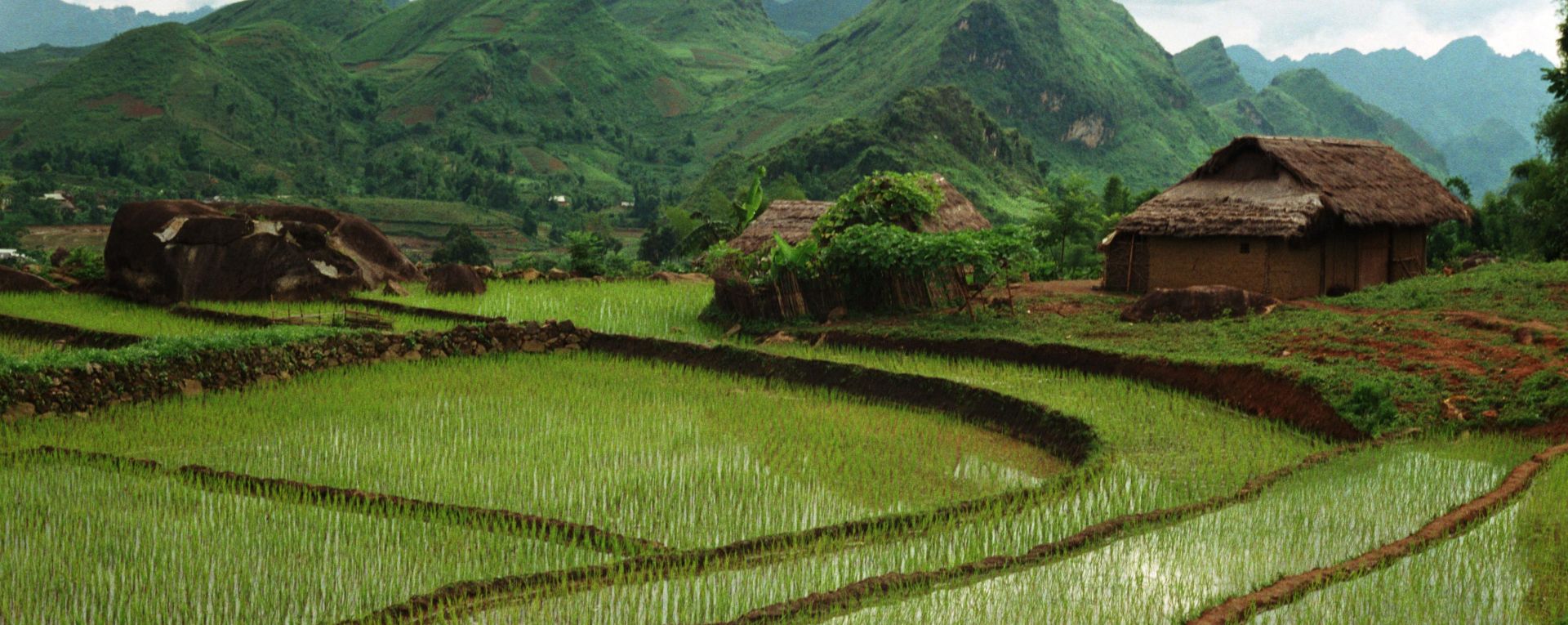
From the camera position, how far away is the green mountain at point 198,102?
230 feet

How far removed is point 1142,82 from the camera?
330 ft

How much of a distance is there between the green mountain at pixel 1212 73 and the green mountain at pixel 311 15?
294 feet

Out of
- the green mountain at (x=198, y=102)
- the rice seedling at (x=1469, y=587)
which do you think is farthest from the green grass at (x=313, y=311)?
Result: the green mountain at (x=198, y=102)

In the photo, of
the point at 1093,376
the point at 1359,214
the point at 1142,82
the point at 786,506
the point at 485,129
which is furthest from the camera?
the point at 1142,82

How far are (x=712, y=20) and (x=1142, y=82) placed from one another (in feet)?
210

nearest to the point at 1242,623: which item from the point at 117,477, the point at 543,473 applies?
the point at 543,473

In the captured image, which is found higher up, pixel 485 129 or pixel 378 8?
pixel 378 8

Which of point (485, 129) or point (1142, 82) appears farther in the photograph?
point (1142, 82)

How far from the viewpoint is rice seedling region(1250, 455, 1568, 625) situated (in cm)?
451

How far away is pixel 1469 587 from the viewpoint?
15.9 ft

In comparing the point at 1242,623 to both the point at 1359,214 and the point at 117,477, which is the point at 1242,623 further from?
the point at 1359,214

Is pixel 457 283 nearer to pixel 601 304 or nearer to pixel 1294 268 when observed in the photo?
pixel 601 304

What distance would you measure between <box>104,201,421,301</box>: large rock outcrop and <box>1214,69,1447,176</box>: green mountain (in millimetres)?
101337

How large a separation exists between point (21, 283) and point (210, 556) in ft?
44.6
